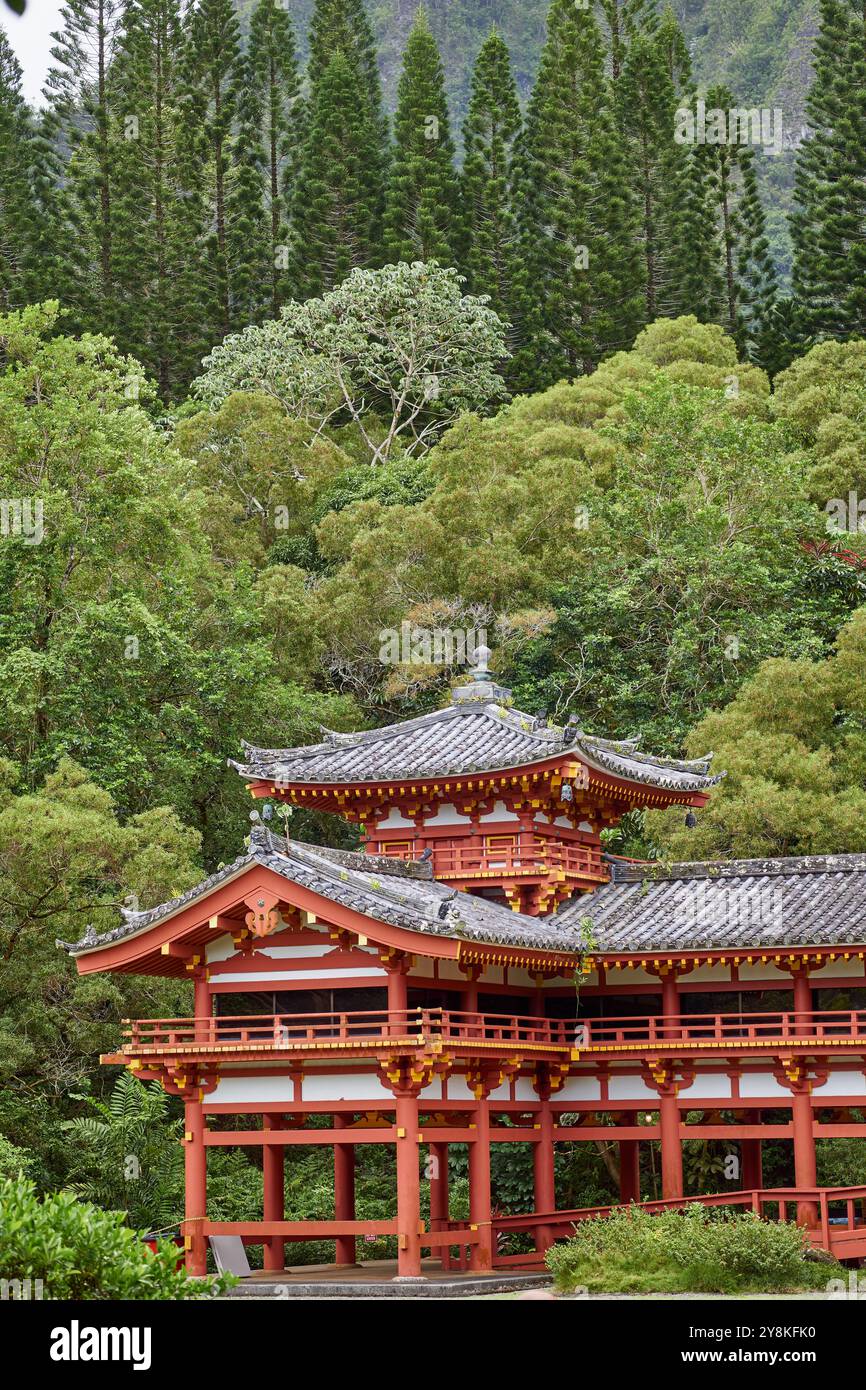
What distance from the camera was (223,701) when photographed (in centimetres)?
4088

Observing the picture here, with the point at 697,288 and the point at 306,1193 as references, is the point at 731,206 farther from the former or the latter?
the point at 306,1193

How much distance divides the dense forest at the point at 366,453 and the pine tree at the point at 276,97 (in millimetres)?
172

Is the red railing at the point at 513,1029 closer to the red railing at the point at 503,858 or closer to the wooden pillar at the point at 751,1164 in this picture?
the red railing at the point at 503,858

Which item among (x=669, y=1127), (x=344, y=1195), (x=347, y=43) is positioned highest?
(x=347, y=43)

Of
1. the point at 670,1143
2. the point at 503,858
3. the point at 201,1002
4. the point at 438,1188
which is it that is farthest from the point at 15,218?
the point at 670,1143

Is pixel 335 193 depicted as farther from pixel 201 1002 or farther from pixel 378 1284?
pixel 378 1284

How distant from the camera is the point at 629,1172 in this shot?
30.7 metres

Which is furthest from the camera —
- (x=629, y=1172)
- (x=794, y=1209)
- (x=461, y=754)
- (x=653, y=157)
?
(x=653, y=157)

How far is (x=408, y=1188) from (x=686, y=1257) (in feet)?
12.4

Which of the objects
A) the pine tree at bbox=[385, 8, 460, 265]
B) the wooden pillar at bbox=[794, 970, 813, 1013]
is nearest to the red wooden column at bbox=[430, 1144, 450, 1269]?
the wooden pillar at bbox=[794, 970, 813, 1013]

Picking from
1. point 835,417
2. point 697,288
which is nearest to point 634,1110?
point 835,417

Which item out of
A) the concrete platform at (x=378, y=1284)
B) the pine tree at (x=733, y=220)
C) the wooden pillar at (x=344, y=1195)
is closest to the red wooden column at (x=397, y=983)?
the concrete platform at (x=378, y=1284)

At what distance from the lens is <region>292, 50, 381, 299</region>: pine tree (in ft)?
226

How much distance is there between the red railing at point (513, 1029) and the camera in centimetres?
2512
